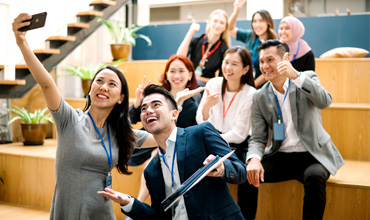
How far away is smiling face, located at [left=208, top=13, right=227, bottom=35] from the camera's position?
4051mm

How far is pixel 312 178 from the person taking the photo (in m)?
2.52

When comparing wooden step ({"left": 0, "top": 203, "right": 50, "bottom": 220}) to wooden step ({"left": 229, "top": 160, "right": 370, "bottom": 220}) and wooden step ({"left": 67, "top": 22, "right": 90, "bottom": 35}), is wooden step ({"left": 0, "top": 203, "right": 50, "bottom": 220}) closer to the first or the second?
wooden step ({"left": 229, "top": 160, "right": 370, "bottom": 220})

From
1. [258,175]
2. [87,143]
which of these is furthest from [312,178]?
[87,143]

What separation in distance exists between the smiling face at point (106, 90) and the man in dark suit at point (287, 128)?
0.94 metres

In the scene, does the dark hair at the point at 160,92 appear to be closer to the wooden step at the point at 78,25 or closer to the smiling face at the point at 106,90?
the smiling face at the point at 106,90

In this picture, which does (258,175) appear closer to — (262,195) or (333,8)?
(262,195)

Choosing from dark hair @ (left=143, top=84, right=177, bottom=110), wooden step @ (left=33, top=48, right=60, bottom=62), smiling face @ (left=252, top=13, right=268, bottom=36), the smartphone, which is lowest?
dark hair @ (left=143, top=84, right=177, bottom=110)

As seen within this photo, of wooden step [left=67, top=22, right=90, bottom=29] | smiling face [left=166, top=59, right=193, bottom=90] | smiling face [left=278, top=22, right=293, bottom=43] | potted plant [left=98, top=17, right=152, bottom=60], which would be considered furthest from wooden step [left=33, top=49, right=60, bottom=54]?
smiling face [left=278, top=22, right=293, bottom=43]

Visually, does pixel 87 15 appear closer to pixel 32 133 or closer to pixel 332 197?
pixel 32 133

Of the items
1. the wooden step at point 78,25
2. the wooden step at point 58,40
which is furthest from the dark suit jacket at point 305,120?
the wooden step at point 78,25

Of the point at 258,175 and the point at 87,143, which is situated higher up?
the point at 87,143

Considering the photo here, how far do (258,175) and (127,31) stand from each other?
3501mm

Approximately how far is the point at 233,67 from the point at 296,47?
813 millimetres

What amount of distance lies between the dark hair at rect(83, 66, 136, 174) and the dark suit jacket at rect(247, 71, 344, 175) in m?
0.91
